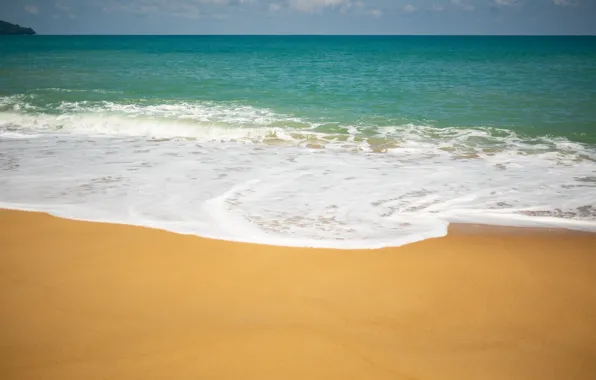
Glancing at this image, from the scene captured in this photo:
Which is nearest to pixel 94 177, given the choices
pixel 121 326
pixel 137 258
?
pixel 137 258

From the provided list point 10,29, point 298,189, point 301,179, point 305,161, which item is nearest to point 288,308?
point 298,189

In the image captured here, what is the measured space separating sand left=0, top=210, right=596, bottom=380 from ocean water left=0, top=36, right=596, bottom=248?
2.02 feet

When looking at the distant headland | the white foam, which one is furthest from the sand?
the distant headland

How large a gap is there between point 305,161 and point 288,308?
533cm

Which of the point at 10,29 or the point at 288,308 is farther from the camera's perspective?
the point at 10,29

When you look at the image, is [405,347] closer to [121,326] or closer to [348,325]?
[348,325]

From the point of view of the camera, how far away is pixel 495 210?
6121 millimetres

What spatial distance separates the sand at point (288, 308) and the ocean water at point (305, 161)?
0.62m

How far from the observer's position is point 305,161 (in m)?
8.78

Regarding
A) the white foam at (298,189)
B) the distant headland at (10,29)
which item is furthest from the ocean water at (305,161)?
the distant headland at (10,29)

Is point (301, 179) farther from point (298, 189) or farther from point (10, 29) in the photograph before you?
point (10, 29)

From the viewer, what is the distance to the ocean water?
18.8 feet

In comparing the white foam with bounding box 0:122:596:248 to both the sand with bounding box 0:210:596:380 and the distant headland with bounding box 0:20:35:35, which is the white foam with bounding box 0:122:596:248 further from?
the distant headland with bounding box 0:20:35:35

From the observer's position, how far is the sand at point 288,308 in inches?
118
